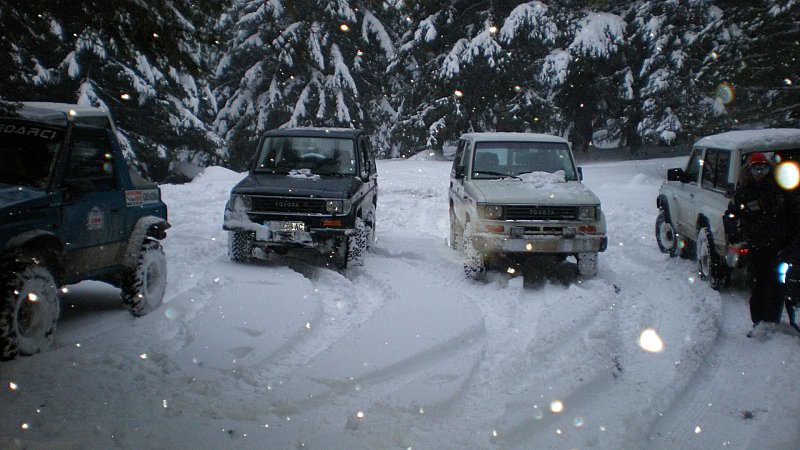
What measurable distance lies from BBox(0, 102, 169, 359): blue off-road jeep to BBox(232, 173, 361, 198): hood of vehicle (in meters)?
1.88

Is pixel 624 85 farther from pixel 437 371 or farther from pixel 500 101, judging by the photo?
pixel 437 371

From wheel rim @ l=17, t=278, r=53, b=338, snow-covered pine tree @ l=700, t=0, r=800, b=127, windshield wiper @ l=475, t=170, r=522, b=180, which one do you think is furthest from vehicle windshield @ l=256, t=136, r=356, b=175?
snow-covered pine tree @ l=700, t=0, r=800, b=127

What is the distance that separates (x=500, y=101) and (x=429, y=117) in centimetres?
340

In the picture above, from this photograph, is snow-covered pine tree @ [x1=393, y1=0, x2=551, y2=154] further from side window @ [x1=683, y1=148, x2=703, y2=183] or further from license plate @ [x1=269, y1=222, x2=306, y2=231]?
license plate @ [x1=269, y1=222, x2=306, y2=231]

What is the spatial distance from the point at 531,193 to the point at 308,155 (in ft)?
11.3

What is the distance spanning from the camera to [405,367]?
18.6 ft

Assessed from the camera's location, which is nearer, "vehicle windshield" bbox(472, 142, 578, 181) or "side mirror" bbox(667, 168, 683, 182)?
"side mirror" bbox(667, 168, 683, 182)

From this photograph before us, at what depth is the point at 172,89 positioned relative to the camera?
25469 millimetres

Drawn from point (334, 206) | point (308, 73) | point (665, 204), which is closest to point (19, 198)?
point (334, 206)

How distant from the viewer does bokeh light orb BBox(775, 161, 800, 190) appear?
6836mm

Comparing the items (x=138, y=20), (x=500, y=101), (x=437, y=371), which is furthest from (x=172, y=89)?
(x=437, y=371)

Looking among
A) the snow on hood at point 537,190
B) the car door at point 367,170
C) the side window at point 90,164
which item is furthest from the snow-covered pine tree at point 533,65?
the side window at point 90,164

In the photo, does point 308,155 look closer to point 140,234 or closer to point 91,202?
point 140,234

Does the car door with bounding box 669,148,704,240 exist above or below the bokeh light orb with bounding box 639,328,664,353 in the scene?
above
